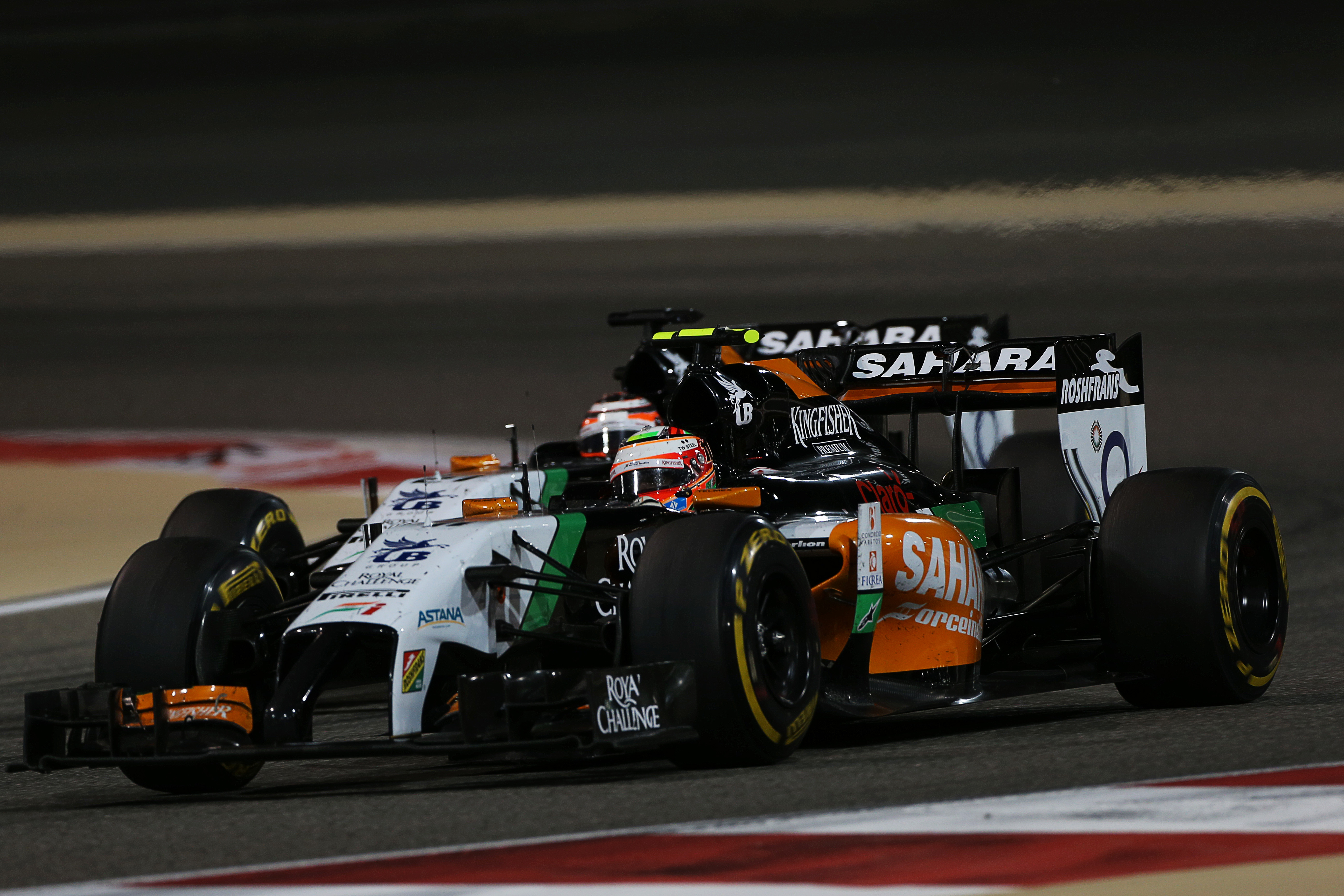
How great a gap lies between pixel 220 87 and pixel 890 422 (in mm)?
15636

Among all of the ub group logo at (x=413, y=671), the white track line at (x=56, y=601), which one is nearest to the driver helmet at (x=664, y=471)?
the ub group logo at (x=413, y=671)

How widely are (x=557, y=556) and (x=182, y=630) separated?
1.31 m

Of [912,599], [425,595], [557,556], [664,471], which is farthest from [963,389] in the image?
[425,595]

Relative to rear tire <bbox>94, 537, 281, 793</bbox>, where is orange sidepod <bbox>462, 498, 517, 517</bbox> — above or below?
above

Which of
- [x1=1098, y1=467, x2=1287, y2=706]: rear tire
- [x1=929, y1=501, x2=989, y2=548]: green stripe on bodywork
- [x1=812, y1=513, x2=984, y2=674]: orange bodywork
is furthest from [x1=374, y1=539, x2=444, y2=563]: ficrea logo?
[x1=1098, y1=467, x2=1287, y2=706]: rear tire

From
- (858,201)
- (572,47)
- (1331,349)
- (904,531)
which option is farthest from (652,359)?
(572,47)

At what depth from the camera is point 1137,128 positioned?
2212cm

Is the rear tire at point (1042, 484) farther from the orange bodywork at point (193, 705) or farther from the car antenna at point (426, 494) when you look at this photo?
the orange bodywork at point (193, 705)

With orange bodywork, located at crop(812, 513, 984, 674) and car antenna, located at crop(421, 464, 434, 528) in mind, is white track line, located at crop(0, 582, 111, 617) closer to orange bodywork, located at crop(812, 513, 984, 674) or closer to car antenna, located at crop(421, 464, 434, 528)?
car antenna, located at crop(421, 464, 434, 528)

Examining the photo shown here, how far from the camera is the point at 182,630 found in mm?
6578

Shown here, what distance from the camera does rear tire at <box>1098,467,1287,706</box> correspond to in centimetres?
738

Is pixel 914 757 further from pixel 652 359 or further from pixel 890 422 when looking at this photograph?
pixel 890 422

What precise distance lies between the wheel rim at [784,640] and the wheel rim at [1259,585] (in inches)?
86.9

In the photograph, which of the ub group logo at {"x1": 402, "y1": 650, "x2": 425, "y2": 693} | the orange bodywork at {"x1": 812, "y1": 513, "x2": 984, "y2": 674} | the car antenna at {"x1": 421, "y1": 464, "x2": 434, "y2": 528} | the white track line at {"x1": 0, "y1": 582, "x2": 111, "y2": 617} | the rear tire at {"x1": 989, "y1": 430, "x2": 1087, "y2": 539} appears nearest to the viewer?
the ub group logo at {"x1": 402, "y1": 650, "x2": 425, "y2": 693}
